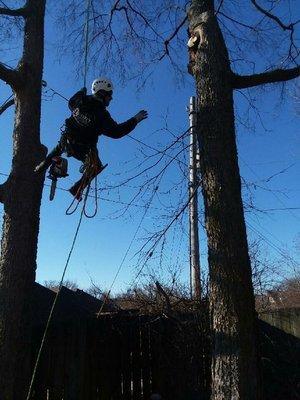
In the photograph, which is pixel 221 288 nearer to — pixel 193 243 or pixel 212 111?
pixel 212 111

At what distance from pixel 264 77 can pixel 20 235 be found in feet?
11.4

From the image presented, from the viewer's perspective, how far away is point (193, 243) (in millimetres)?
11672

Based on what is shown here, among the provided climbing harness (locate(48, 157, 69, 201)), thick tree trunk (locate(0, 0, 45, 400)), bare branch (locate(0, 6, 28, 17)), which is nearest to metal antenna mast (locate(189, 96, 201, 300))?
climbing harness (locate(48, 157, 69, 201))

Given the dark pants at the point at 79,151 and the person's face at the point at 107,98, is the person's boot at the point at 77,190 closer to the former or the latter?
the dark pants at the point at 79,151

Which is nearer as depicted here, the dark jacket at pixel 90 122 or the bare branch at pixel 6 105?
the dark jacket at pixel 90 122

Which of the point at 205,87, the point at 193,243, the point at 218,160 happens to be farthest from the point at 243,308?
the point at 193,243

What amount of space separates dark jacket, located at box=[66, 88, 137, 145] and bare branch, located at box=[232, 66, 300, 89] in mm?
1213

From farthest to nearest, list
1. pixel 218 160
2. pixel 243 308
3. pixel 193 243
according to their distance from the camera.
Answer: pixel 193 243
pixel 218 160
pixel 243 308

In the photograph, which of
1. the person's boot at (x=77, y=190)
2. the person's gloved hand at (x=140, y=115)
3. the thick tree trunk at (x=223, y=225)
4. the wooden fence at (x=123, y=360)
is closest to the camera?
the thick tree trunk at (x=223, y=225)

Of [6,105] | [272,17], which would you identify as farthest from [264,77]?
[6,105]

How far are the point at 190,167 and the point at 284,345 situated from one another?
477 centimetres

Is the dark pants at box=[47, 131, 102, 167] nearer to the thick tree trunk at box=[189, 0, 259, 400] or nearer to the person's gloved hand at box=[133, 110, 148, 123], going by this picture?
the person's gloved hand at box=[133, 110, 148, 123]

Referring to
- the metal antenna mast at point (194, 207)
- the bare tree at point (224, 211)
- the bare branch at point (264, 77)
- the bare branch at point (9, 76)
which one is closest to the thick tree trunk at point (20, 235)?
the bare branch at point (9, 76)

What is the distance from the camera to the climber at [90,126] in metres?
5.36
